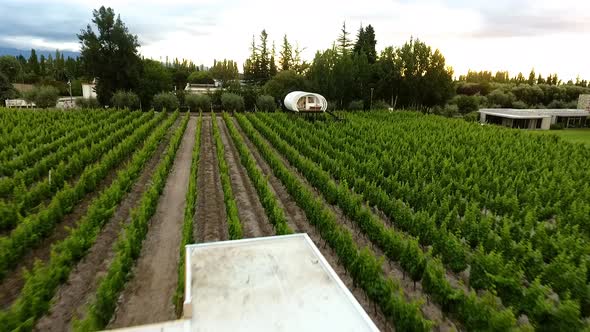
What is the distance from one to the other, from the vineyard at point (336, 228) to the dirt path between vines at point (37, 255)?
49 millimetres

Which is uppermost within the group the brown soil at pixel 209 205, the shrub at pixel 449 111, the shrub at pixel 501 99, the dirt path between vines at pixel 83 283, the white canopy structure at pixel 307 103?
the shrub at pixel 501 99

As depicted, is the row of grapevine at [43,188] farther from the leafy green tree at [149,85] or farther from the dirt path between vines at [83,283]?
the leafy green tree at [149,85]

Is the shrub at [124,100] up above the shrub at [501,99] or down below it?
below

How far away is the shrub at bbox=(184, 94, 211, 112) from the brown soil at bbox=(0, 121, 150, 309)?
36.6 metres

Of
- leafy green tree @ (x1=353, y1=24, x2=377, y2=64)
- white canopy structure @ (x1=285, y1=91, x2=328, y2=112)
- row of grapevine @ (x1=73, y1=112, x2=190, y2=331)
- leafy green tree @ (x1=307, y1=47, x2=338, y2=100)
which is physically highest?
leafy green tree @ (x1=353, y1=24, x2=377, y2=64)

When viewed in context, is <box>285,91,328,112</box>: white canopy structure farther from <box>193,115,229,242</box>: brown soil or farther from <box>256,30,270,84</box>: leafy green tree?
<box>256,30,270,84</box>: leafy green tree

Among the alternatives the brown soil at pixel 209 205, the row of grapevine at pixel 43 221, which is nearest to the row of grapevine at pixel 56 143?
the row of grapevine at pixel 43 221

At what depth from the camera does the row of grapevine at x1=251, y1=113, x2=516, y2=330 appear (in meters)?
7.42

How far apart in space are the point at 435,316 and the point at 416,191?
22.2 ft

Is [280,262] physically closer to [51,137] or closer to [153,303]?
[153,303]

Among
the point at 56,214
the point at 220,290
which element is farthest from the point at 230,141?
the point at 220,290

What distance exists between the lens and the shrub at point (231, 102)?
53.0 meters

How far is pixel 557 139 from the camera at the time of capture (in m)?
29.8

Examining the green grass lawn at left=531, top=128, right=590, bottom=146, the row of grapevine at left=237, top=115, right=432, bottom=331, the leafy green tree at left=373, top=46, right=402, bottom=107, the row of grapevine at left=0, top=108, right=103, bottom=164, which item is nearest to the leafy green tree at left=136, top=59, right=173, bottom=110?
the row of grapevine at left=0, top=108, right=103, bottom=164
